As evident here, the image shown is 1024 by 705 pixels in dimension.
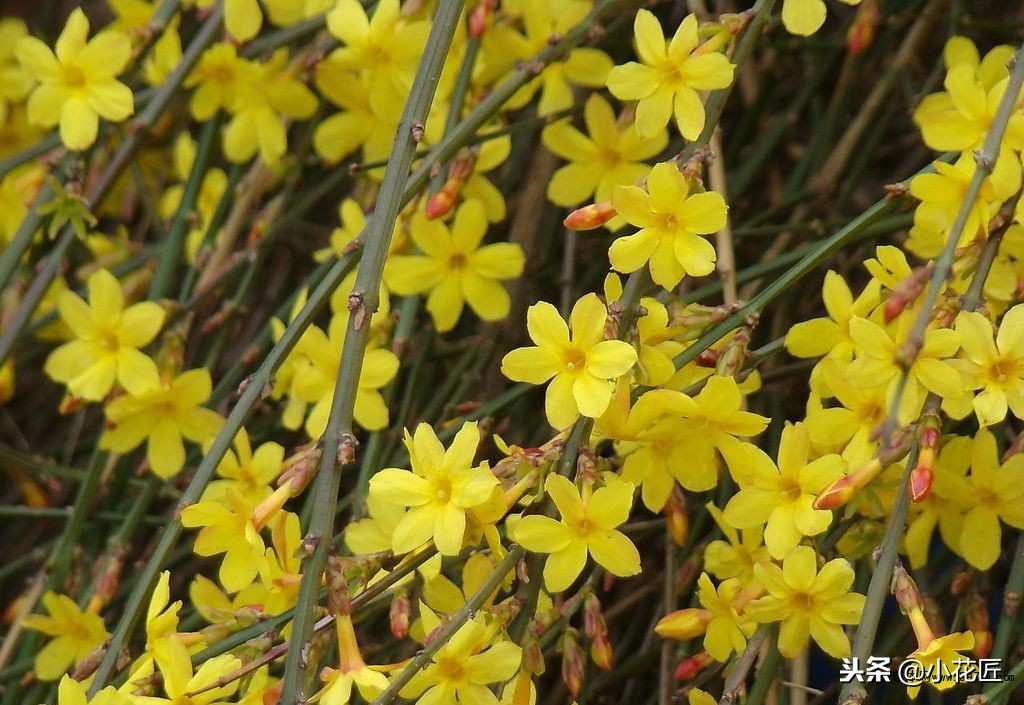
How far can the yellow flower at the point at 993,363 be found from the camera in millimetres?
872

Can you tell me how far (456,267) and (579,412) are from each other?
452 millimetres

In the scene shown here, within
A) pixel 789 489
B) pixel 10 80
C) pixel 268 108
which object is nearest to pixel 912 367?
pixel 789 489

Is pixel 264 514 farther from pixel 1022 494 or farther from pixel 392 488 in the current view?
pixel 1022 494

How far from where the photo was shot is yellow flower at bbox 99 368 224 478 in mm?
1308

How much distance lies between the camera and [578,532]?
0.90m

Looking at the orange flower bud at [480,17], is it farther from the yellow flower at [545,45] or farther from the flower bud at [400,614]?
the flower bud at [400,614]

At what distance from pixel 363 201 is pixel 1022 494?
908 mm

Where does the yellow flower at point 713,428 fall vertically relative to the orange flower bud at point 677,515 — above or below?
above

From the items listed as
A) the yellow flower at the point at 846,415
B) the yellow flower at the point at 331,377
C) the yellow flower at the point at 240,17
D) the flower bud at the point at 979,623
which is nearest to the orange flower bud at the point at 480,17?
the yellow flower at the point at 240,17

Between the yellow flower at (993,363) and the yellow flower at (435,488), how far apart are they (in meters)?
0.37

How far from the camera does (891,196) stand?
101 centimetres

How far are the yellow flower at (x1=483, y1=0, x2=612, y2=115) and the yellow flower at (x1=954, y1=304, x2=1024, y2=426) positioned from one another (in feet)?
1.94

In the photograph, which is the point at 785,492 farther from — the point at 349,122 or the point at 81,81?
the point at 81,81

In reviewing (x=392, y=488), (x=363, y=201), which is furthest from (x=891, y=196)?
(x=363, y=201)
